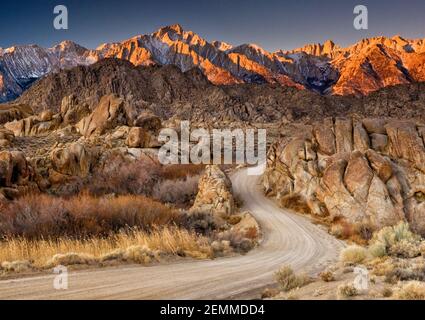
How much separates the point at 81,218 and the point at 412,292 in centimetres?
1147

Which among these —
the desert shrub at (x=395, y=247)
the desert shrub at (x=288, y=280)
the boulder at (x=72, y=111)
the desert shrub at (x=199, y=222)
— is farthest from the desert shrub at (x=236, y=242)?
the boulder at (x=72, y=111)

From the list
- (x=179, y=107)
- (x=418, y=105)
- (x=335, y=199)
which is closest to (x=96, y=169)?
(x=335, y=199)

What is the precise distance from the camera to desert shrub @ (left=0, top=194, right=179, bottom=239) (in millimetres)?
13195

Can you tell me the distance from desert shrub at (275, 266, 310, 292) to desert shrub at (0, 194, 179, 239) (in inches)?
250

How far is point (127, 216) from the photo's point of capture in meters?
15.5

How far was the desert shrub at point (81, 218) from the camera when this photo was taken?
1320 centimetres

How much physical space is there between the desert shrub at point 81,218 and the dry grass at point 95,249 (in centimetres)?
159

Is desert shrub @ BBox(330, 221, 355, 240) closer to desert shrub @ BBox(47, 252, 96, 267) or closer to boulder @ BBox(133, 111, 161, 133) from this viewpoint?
desert shrub @ BBox(47, 252, 96, 267)

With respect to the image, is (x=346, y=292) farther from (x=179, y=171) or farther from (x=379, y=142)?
(x=179, y=171)

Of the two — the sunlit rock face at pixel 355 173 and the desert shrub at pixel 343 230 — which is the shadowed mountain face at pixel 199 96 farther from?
the desert shrub at pixel 343 230

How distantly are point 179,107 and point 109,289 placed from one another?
130 metres

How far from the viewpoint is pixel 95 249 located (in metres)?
10.3

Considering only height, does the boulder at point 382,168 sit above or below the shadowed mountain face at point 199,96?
below
